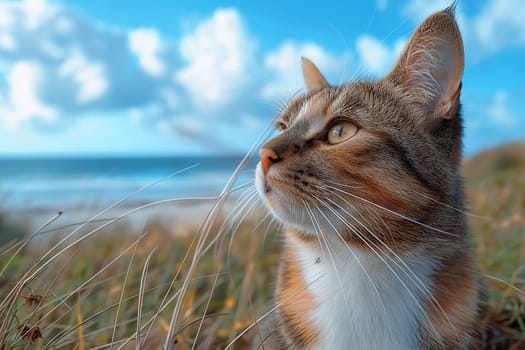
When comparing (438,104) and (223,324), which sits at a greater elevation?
(438,104)

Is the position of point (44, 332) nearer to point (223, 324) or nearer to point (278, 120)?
point (223, 324)

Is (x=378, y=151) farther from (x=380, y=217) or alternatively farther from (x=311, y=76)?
(x=311, y=76)

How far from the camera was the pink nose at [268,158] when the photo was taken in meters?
1.54

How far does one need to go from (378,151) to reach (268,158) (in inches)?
14.3

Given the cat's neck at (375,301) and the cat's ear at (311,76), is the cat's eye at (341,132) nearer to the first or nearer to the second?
the cat's neck at (375,301)

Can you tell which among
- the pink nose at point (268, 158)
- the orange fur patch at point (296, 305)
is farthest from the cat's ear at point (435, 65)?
the orange fur patch at point (296, 305)

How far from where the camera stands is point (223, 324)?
8.52 ft

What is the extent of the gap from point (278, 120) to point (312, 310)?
32.4 inches

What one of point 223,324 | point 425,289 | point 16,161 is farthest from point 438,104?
point 16,161

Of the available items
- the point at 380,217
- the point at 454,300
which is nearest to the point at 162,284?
the point at 380,217

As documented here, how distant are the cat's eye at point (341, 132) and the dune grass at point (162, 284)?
42 centimetres

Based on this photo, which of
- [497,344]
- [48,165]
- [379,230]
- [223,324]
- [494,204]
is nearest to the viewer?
[379,230]

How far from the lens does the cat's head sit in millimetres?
1489

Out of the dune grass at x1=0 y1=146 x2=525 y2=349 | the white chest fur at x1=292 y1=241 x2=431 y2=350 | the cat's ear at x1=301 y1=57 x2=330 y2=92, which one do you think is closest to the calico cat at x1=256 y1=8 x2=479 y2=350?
the white chest fur at x1=292 y1=241 x2=431 y2=350
